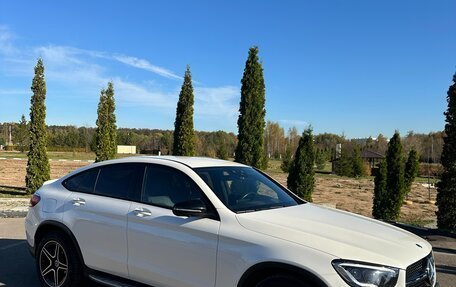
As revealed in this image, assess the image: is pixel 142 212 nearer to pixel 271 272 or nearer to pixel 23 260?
pixel 271 272

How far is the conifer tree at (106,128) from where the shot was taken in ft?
75.0

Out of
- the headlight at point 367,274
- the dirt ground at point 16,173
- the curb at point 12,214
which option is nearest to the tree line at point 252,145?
the dirt ground at point 16,173

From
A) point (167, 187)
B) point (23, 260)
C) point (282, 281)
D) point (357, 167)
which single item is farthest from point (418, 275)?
point (357, 167)

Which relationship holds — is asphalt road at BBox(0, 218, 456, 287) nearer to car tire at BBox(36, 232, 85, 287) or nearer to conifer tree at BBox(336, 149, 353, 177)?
car tire at BBox(36, 232, 85, 287)

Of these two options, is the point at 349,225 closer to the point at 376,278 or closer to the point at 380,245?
the point at 380,245

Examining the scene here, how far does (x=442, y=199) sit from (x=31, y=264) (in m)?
10.5

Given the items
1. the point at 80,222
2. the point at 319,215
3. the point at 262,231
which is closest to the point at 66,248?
the point at 80,222

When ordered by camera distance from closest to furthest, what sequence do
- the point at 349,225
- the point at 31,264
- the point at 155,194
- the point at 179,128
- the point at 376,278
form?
the point at 376,278 < the point at 349,225 < the point at 155,194 < the point at 31,264 < the point at 179,128

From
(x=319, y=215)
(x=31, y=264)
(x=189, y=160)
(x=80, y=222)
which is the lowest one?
(x=31, y=264)

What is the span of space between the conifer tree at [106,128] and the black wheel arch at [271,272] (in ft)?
66.5

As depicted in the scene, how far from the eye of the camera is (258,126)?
55.7ft

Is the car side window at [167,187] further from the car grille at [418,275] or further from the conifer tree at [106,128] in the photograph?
the conifer tree at [106,128]

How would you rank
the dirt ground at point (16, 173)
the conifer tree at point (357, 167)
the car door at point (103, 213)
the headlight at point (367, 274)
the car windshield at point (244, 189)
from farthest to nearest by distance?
the conifer tree at point (357, 167), the dirt ground at point (16, 173), the car door at point (103, 213), the car windshield at point (244, 189), the headlight at point (367, 274)

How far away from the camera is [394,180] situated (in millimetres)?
18297
